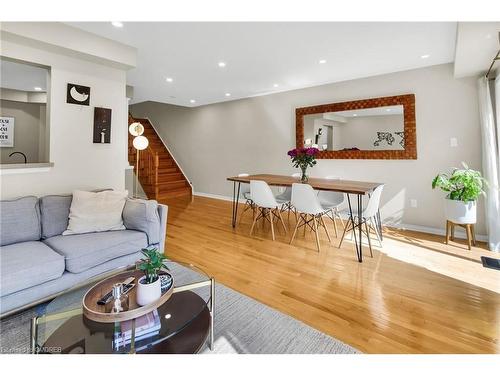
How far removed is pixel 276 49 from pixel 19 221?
3313 millimetres

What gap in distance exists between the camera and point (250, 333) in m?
1.69

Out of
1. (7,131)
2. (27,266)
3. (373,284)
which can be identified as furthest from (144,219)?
(7,131)

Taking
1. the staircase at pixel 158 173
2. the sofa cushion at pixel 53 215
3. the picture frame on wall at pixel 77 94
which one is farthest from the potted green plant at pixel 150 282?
the staircase at pixel 158 173

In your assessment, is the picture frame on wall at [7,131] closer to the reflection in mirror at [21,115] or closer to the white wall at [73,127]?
the reflection in mirror at [21,115]

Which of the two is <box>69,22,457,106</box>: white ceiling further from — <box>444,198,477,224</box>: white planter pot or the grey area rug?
the grey area rug

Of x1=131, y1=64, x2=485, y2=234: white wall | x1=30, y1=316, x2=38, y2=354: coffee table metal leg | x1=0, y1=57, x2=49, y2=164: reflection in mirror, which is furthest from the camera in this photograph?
x1=0, y1=57, x2=49, y2=164: reflection in mirror

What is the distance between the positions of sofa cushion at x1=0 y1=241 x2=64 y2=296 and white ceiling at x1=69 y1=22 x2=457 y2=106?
234 cm

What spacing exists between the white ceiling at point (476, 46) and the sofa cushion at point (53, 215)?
160 inches

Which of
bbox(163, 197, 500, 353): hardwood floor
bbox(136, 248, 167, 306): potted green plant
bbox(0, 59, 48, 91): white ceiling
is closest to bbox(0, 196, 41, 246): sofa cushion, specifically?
bbox(163, 197, 500, 353): hardwood floor

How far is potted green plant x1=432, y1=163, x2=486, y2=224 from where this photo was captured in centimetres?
303

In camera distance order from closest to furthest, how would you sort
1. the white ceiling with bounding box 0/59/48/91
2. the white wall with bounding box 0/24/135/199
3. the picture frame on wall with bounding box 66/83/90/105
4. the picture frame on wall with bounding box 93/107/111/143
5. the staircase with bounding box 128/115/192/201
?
the white wall with bounding box 0/24/135/199
the picture frame on wall with bounding box 66/83/90/105
the picture frame on wall with bounding box 93/107/111/143
the white ceiling with bounding box 0/59/48/91
the staircase with bounding box 128/115/192/201

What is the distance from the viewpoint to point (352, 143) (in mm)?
4480
